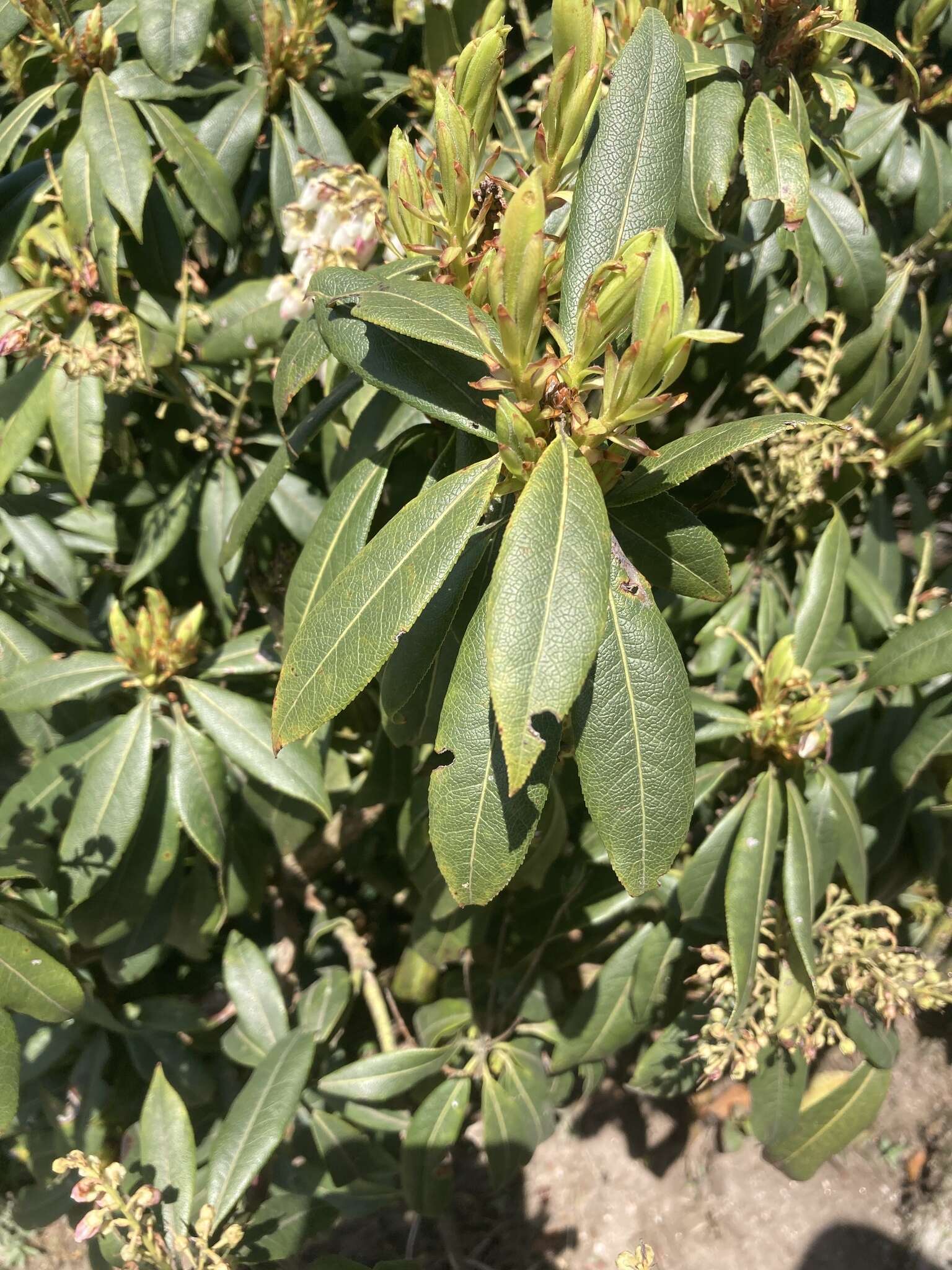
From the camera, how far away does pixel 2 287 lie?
5.09 ft

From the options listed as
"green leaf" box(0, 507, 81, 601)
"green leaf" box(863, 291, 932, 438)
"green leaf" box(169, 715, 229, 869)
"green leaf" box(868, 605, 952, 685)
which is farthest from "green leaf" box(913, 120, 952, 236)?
"green leaf" box(0, 507, 81, 601)

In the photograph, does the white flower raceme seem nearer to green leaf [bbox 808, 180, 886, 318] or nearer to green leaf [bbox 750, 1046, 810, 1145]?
green leaf [bbox 808, 180, 886, 318]

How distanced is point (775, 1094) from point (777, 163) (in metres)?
1.66

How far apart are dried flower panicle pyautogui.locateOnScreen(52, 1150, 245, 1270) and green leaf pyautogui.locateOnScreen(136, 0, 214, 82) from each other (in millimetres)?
1548

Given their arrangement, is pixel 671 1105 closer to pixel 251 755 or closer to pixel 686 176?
pixel 251 755

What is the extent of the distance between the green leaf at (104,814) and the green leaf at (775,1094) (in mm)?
1299

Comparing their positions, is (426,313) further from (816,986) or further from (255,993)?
(255,993)

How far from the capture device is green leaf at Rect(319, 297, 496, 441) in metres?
0.94

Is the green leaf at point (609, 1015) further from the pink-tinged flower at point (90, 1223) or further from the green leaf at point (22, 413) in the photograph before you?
the green leaf at point (22, 413)

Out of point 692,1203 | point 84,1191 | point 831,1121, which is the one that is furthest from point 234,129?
point 692,1203

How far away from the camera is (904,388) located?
1691 mm

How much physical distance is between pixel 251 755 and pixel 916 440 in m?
1.36

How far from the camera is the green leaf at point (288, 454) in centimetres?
117

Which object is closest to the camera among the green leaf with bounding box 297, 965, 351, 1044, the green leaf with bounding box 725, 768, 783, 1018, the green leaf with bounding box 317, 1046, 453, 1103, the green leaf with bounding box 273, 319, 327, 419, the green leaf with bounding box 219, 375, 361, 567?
the green leaf with bounding box 273, 319, 327, 419
